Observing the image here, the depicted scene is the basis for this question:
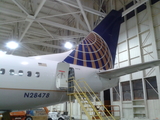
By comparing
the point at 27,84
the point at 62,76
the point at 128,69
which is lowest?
the point at 27,84

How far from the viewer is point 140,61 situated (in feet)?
55.3

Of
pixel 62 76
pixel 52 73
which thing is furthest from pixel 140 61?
→ pixel 52 73

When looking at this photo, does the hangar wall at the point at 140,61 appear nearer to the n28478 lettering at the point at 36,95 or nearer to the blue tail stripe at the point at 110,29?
the blue tail stripe at the point at 110,29

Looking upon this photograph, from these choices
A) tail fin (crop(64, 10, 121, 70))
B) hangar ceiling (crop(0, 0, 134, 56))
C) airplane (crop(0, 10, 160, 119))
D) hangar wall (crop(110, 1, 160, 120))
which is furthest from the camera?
hangar ceiling (crop(0, 0, 134, 56))

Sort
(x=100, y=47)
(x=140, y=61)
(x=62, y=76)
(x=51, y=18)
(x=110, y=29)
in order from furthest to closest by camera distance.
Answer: (x=51, y=18) → (x=140, y=61) → (x=110, y=29) → (x=100, y=47) → (x=62, y=76)

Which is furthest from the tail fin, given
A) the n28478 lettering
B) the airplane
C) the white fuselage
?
the n28478 lettering

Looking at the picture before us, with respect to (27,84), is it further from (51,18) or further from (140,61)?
(51,18)

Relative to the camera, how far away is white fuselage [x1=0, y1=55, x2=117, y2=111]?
798 cm

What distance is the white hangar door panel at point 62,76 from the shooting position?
31.1 ft

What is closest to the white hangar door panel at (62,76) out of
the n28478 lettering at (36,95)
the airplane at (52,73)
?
the airplane at (52,73)

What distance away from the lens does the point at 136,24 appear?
18.0m

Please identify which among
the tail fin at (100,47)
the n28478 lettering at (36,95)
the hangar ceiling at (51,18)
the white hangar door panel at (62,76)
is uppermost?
the hangar ceiling at (51,18)

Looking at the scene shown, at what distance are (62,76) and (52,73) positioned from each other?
640 millimetres

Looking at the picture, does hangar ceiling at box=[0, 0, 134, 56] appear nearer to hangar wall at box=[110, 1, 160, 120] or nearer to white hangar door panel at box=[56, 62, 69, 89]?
hangar wall at box=[110, 1, 160, 120]
